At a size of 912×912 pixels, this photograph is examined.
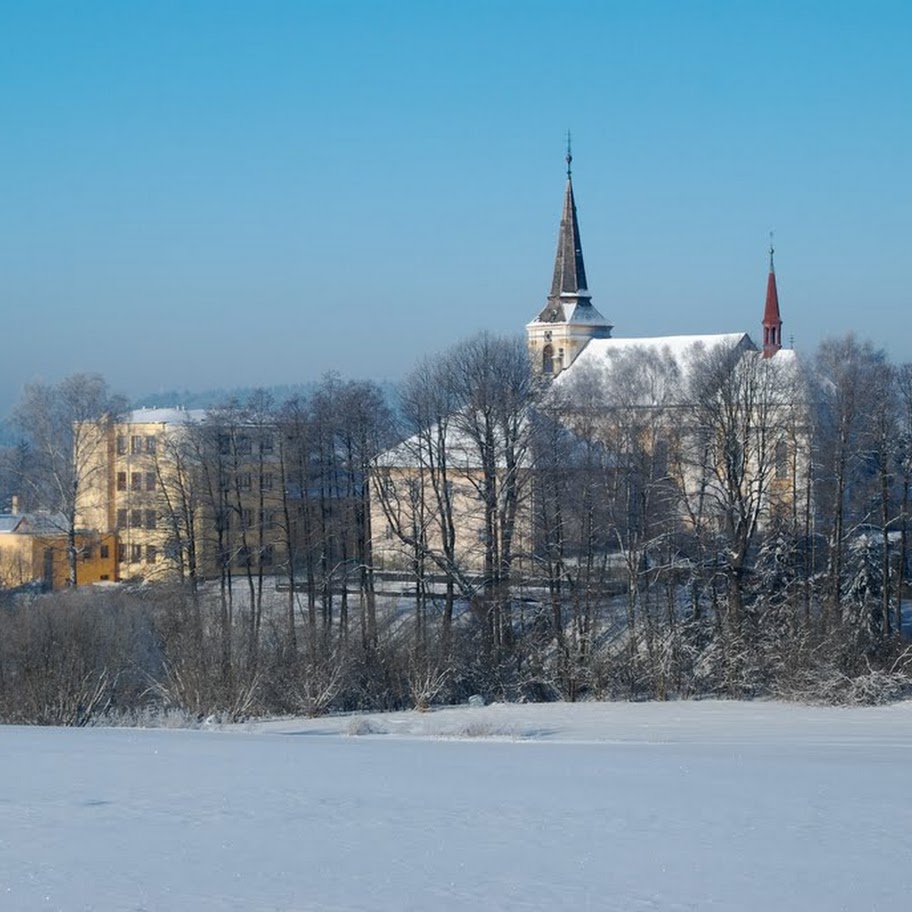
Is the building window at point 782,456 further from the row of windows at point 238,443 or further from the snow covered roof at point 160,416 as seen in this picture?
the snow covered roof at point 160,416

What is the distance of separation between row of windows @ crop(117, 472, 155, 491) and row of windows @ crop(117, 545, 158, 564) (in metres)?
2.15

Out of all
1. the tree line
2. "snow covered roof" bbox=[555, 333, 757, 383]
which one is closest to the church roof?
"snow covered roof" bbox=[555, 333, 757, 383]

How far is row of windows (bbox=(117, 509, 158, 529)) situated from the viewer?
4617cm

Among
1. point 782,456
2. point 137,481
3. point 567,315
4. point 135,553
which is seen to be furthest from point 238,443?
point 567,315

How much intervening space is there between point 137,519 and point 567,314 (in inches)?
1182

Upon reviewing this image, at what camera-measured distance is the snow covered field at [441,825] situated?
9.55 m

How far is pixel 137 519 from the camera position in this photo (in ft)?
155

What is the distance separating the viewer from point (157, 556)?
46344 millimetres

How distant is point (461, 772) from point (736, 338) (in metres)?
44.3

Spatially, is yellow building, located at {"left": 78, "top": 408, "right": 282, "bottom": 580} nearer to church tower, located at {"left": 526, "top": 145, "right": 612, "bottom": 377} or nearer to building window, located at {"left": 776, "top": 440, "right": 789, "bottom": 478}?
building window, located at {"left": 776, "top": 440, "right": 789, "bottom": 478}

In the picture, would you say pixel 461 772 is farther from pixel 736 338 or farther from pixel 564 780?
pixel 736 338

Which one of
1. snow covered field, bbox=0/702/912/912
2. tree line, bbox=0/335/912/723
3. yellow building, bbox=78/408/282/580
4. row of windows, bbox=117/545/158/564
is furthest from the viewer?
row of windows, bbox=117/545/158/564

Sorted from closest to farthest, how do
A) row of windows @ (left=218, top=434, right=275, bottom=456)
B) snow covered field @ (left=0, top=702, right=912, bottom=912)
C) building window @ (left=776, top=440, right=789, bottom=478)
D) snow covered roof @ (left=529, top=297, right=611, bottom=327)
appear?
snow covered field @ (left=0, top=702, right=912, bottom=912), building window @ (left=776, top=440, right=789, bottom=478), row of windows @ (left=218, top=434, right=275, bottom=456), snow covered roof @ (left=529, top=297, right=611, bottom=327)

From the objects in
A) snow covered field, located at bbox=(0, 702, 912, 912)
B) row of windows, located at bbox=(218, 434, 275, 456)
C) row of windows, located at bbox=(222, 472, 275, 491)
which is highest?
row of windows, located at bbox=(218, 434, 275, 456)
